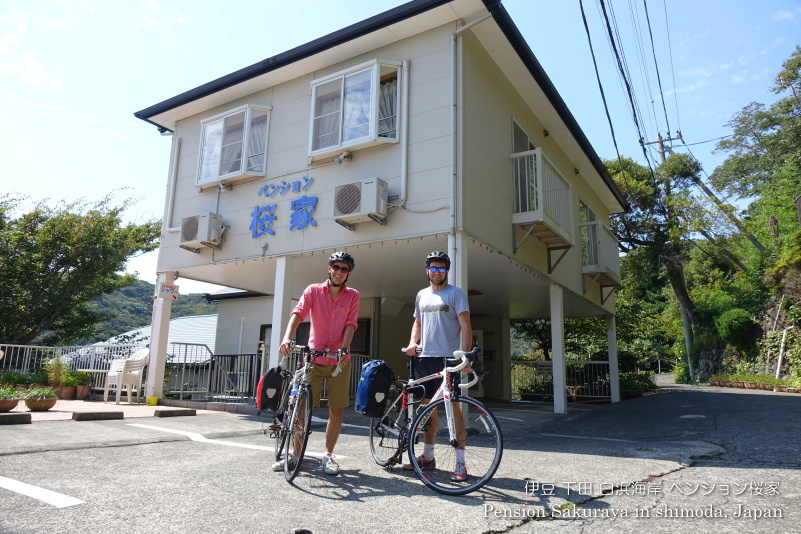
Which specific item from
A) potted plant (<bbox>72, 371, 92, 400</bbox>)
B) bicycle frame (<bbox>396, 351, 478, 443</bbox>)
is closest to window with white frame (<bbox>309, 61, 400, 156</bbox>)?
bicycle frame (<bbox>396, 351, 478, 443</bbox>)

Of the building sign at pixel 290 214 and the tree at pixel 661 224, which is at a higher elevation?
the tree at pixel 661 224

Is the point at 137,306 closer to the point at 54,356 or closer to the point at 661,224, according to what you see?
the point at 54,356

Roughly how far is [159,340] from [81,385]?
1990 mm

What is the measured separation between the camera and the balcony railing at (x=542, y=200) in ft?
28.4

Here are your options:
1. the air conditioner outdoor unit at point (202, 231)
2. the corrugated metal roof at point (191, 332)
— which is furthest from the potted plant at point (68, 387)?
the corrugated metal roof at point (191, 332)

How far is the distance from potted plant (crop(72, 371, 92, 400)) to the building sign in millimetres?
4973

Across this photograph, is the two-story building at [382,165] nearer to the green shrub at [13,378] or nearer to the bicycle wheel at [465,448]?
the green shrub at [13,378]

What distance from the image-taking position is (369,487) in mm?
3463

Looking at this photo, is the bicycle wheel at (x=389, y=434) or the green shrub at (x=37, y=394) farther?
the green shrub at (x=37, y=394)

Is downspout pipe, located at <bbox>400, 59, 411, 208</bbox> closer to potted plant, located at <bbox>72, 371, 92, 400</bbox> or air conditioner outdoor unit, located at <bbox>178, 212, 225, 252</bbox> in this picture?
air conditioner outdoor unit, located at <bbox>178, 212, 225, 252</bbox>

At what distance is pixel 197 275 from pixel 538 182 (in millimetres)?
6907

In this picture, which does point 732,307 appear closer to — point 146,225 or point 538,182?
point 538,182

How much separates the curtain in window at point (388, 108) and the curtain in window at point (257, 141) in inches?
97.0

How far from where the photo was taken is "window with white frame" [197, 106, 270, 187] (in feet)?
30.8
